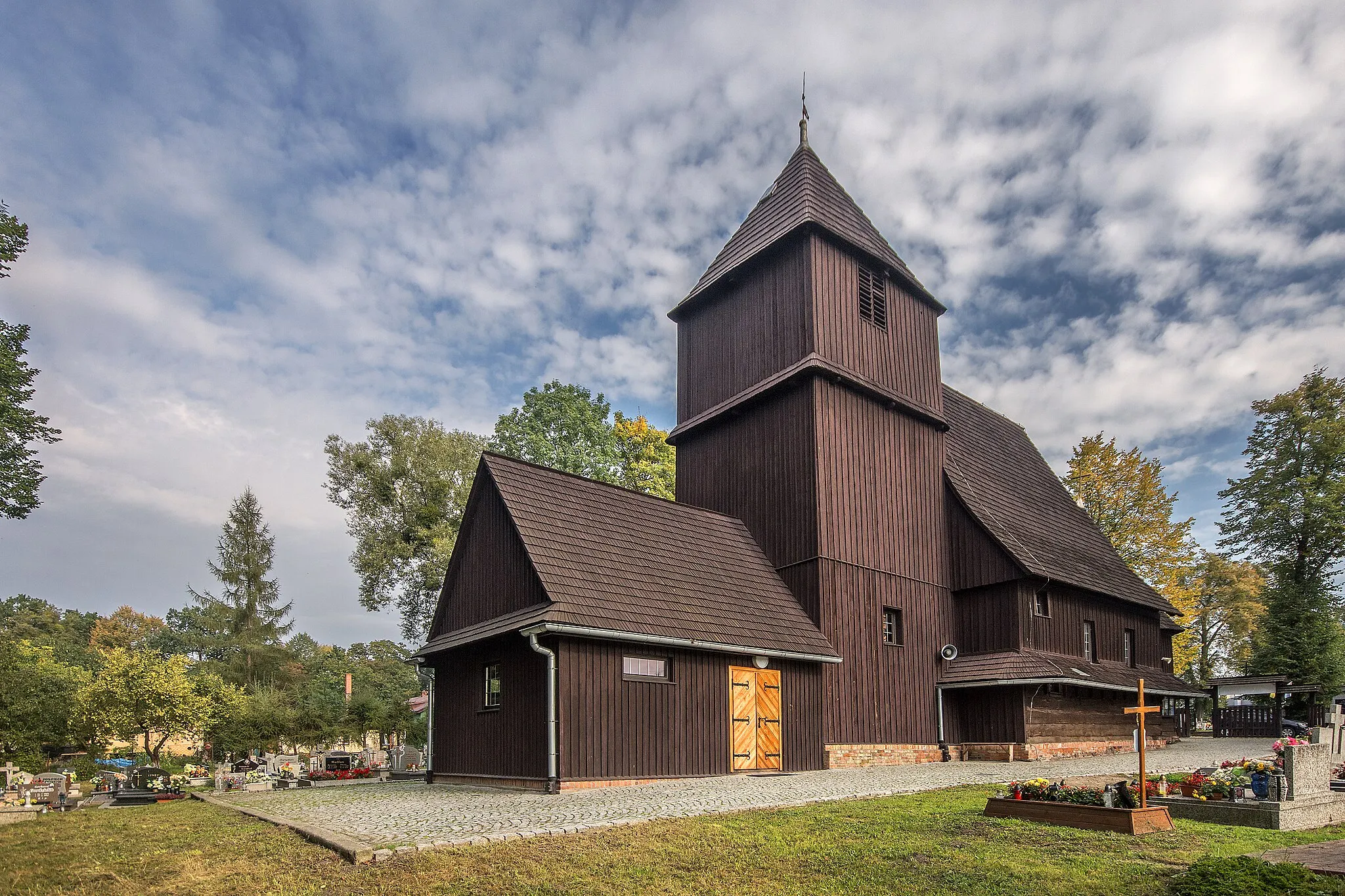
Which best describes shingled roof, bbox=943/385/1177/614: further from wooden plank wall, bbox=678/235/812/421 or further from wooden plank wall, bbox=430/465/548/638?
wooden plank wall, bbox=430/465/548/638

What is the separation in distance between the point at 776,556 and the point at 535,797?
9.00 metres

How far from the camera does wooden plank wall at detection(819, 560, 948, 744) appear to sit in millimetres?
18422

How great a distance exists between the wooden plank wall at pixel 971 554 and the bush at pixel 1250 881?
15.2 m

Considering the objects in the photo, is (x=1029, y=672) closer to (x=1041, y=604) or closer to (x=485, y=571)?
(x=1041, y=604)

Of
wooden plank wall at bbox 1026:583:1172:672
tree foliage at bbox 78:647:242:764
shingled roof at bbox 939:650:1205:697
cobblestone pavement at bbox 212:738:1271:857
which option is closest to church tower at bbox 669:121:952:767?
shingled roof at bbox 939:650:1205:697

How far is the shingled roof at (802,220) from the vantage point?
2072 centimetres

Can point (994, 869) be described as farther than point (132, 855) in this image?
No

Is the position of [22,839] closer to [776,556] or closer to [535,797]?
[535,797]

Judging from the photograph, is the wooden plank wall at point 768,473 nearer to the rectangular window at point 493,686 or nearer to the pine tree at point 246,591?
the rectangular window at point 493,686

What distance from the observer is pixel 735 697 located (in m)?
15.9

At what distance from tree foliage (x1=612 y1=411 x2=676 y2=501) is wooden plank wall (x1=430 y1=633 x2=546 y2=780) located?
63.1ft

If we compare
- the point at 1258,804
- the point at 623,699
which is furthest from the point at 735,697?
the point at 1258,804

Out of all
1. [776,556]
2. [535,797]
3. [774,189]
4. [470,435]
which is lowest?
[535,797]

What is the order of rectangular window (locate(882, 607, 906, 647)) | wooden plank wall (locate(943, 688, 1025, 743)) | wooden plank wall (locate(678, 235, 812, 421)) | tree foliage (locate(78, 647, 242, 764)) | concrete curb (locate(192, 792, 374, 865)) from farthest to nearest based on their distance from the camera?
tree foliage (locate(78, 647, 242, 764)), wooden plank wall (locate(678, 235, 812, 421)), rectangular window (locate(882, 607, 906, 647)), wooden plank wall (locate(943, 688, 1025, 743)), concrete curb (locate(192, 792, 374, 865))
